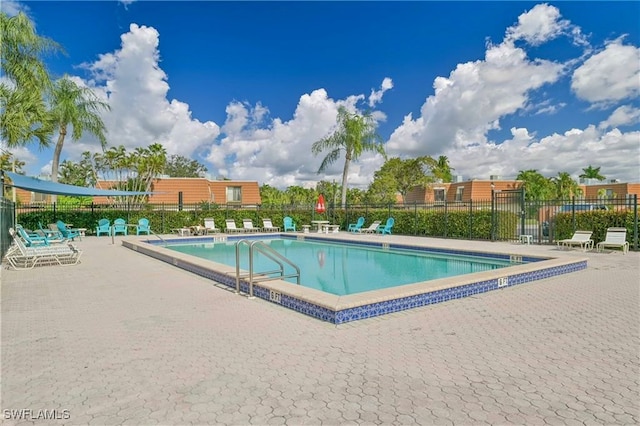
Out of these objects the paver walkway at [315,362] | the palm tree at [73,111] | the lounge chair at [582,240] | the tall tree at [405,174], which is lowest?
the paver walkway at [315,362]

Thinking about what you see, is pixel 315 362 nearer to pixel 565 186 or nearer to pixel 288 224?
pixel 288 224

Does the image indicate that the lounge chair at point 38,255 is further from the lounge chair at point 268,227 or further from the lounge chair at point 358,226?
the lounge chair at point 358,226

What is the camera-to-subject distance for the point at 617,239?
11477 millimetres

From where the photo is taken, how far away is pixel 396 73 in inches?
739

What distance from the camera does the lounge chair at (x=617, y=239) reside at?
11305 millimetres

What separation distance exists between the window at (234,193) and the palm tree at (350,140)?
16.0 m

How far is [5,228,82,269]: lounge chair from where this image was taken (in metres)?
9.08

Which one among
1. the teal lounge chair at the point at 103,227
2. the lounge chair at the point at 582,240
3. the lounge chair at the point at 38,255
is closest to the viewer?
the lounge chair at the point at 38,255

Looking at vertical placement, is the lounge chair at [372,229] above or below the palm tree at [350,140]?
below

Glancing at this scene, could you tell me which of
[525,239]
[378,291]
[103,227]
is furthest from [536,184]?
[378,291]

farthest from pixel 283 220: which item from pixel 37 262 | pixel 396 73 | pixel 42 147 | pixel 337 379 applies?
pixel 337 379

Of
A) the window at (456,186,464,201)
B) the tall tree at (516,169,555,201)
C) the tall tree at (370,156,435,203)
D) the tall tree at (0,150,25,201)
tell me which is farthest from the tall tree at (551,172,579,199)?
the tall tree at (0,150,25,201)

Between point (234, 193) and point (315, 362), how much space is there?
36.9 meters

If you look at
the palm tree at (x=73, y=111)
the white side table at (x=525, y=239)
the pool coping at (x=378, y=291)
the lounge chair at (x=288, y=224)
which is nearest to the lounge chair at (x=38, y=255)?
the pool coping at (x=378, y=291)
